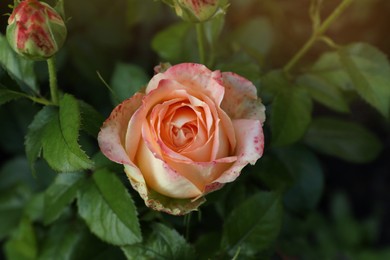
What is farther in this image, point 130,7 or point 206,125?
point 130,7

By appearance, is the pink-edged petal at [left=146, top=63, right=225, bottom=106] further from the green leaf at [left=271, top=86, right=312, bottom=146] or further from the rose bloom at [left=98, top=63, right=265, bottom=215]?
the green leaf at [left=271, top=86, right=312, bottom=146]

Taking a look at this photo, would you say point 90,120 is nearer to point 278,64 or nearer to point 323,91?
point 323,91

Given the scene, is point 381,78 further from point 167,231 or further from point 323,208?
point 323,208

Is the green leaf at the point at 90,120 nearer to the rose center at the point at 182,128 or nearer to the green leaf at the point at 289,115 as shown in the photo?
the rose center at the point at 182,128

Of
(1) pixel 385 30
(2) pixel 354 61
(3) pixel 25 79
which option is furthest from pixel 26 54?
(1) pixel 385 30

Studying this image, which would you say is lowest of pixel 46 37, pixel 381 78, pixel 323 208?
pixel 323 208

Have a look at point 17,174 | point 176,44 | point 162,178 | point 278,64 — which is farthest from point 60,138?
point 278,64
